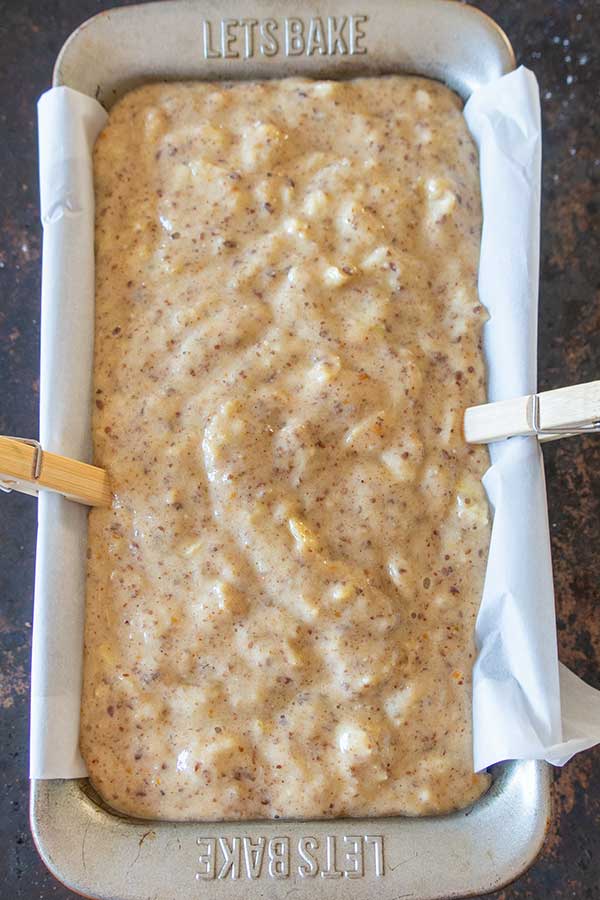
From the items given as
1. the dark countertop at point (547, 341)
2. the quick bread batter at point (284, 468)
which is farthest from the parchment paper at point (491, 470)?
the dark countertop at point (547, 341)

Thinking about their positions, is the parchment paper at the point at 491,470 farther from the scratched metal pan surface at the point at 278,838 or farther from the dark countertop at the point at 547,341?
the dark countertop at the point at 547,341

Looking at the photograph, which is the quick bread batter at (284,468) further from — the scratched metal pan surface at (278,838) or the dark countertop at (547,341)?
the dark countertop at (547,341)

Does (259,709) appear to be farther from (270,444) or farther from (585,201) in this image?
(585,201)

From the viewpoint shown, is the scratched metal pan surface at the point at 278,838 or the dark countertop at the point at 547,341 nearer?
the scratched metal pan surface at the point at 278,838

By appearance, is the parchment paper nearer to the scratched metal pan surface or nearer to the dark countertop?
the scratched metal pan surface

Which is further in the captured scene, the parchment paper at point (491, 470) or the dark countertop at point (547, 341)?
the dark countertop at point (547, 341)

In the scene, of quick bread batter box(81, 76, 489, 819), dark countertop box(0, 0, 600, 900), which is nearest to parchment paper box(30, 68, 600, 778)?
quick bread batter box(81, 76, 489, 819)
